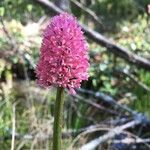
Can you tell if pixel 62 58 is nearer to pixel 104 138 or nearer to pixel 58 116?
pixel 58 116

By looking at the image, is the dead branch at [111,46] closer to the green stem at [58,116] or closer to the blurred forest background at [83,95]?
the blurred forest background at [83,95]

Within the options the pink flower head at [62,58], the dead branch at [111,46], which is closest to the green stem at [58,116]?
the pink flower head at [62,58]

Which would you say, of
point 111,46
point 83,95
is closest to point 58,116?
point 111,46

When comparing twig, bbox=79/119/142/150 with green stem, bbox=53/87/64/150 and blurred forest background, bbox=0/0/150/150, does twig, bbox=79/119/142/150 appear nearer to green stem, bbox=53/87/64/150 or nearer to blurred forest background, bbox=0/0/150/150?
blurred forest background, bbox=0/0/150/150

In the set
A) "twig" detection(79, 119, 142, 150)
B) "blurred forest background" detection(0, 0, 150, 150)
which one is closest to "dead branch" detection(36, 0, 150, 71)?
"blurred forest background" detection(0, 0, 150, 150)

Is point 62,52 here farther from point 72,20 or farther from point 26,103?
point 26,103

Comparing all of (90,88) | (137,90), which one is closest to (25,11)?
(90,88)
